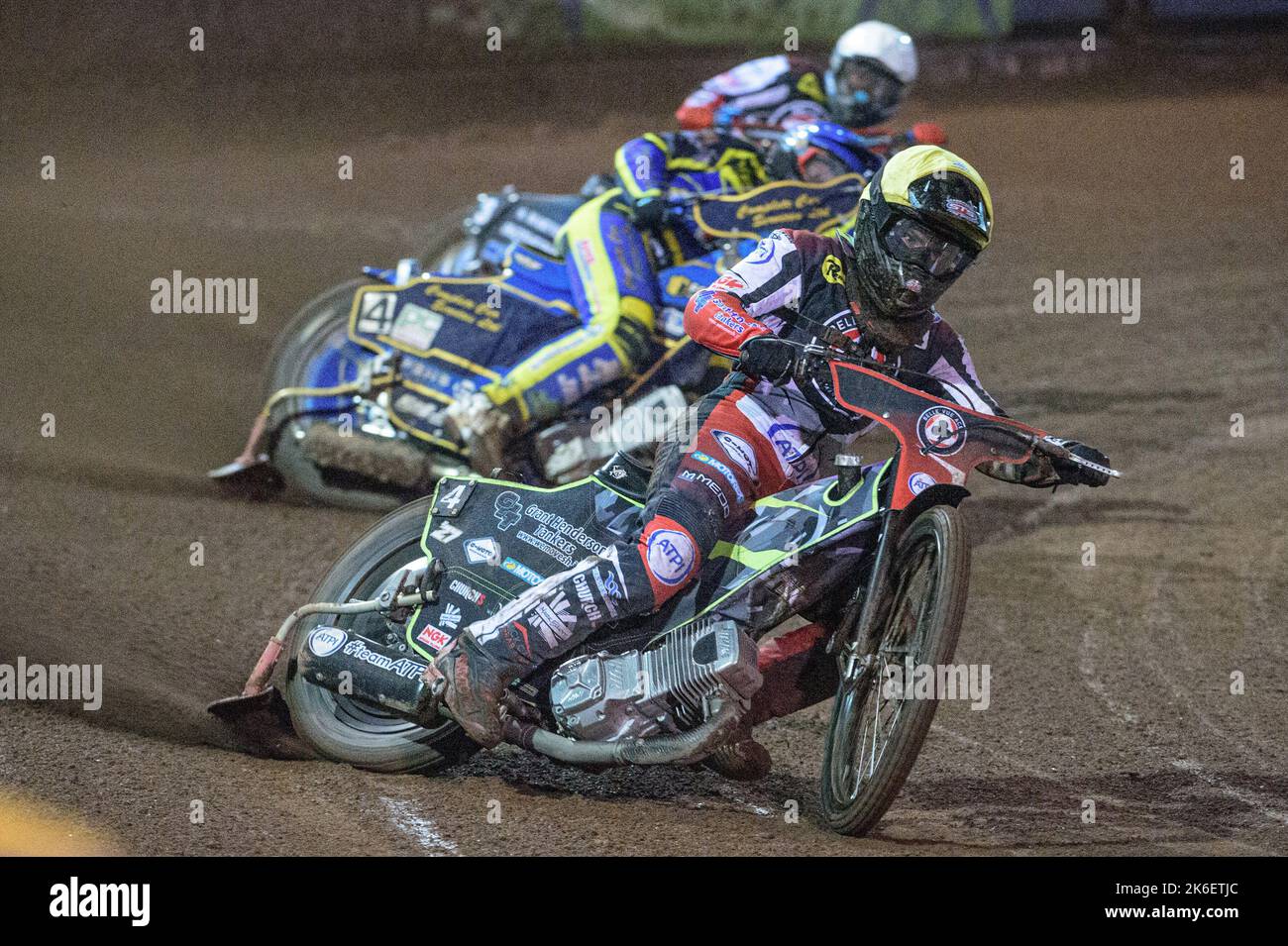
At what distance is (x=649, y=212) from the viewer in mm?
7887

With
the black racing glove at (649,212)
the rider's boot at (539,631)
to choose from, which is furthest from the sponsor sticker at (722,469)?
the black racing glove at (649,212)

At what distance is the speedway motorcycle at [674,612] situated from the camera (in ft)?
15.2

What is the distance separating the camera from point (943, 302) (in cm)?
1243

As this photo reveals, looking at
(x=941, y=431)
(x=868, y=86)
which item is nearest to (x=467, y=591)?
(x=941, y=431)

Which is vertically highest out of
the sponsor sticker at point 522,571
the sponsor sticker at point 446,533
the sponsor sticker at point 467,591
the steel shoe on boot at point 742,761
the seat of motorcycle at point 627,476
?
the seat of motorcycle at point 627,476

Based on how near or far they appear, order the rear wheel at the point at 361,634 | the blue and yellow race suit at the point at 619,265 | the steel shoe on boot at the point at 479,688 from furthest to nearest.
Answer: the blue and yellow race suit at the point at 619,265
the rear wheel at the point at 361,634
the steel shoe on boot at the point at 479,688

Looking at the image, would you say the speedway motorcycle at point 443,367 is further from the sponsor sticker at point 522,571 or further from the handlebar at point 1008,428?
the handlebar at point 1008,428

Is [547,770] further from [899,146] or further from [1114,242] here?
[1114,242]

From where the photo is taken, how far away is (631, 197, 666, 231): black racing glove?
788 centimetres

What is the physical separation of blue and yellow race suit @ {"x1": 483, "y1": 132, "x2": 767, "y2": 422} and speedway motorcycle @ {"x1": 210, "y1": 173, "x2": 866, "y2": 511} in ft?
0.26

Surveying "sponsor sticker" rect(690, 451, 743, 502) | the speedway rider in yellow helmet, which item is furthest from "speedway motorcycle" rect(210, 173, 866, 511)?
"sponsor sticker" rect(690, 451, 743, 502)

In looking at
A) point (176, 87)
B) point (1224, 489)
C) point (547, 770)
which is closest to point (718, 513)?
point (547, 770)

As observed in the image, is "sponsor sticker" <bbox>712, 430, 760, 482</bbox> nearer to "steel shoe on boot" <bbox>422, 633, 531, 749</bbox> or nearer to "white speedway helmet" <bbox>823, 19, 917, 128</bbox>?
"steel shoe on boot" <bbox>422, 633, 531, 749</bbox>

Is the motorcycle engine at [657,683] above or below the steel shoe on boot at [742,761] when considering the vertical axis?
above
